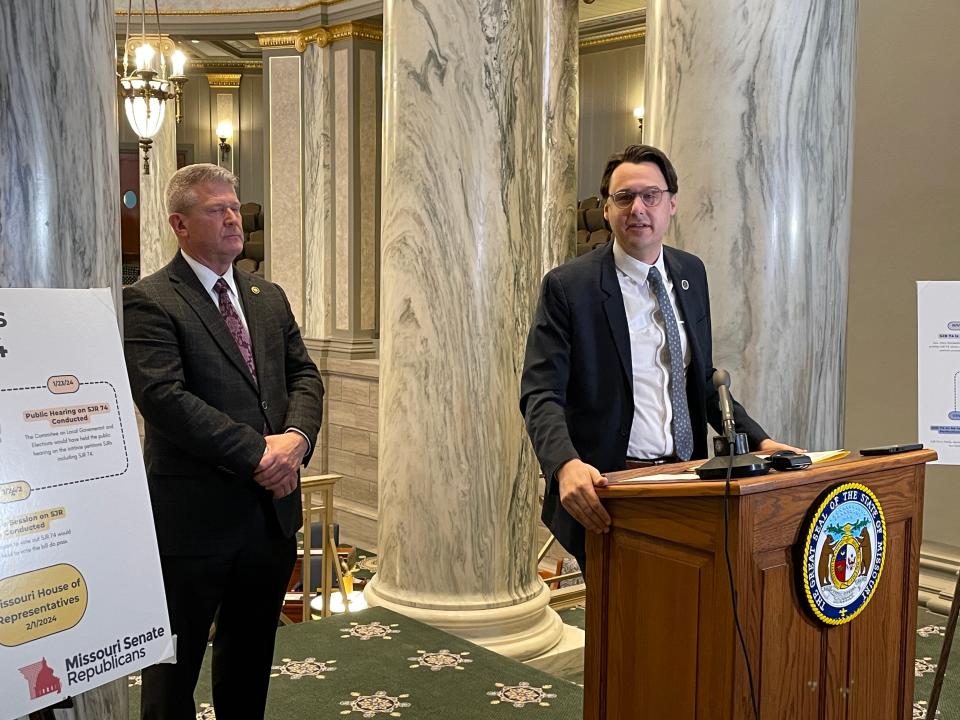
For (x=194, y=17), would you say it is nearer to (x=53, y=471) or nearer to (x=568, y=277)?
(x=568, y=277)

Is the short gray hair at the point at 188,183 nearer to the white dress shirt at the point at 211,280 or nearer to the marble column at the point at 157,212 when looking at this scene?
the white dress shirt at the point at 211,280

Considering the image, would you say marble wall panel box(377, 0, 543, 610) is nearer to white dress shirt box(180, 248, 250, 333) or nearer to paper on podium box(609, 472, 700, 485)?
white dress shirt box(180, 248, 250, 333)

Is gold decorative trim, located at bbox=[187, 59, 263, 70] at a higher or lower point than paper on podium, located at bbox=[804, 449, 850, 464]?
higher

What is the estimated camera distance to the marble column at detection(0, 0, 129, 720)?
192 centimetres

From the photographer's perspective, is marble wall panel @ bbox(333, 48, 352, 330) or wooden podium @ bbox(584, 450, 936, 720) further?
marble wall panel @ bbox(333, 48, 352, 330)

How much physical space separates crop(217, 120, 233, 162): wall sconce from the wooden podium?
15659 mm

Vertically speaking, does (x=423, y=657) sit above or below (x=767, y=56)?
below

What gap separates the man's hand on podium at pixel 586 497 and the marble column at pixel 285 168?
33.1 ft

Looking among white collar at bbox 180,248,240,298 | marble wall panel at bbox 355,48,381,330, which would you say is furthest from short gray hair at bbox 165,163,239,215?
marble wall panel at bbox 355,48,381,330

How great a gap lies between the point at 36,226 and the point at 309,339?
10270 millimetres

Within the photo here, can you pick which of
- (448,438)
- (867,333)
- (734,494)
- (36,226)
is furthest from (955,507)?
(36,226)

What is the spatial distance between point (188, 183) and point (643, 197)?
1.30 meters

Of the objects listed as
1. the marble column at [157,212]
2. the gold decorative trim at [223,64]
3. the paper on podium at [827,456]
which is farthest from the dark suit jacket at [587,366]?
the gold decorative trim at [223,64]

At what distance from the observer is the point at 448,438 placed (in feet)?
14.6
